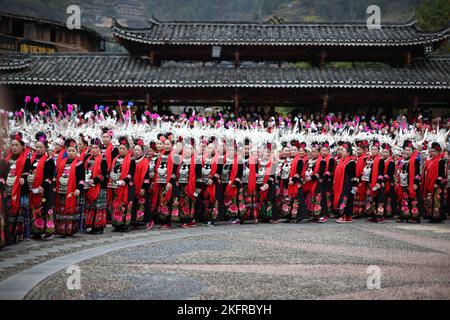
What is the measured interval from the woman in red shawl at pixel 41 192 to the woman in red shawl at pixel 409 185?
8338mm

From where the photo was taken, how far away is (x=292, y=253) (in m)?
7.79

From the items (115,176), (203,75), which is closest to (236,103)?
(203,75)

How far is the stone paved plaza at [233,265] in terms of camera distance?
5535 mm

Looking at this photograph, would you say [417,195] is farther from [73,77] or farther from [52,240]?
[73,77]

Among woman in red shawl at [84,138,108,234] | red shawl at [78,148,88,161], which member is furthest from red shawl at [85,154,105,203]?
red shawl at [78,148,88,161]

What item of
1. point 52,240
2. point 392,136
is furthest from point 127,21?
point 52,240

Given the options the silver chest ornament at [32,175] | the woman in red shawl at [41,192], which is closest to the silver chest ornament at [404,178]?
the woman in red shawl at [41,192]

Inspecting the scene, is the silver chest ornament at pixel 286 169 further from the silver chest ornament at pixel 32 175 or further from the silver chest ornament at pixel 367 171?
the silver chest ornament at pixel 32 175

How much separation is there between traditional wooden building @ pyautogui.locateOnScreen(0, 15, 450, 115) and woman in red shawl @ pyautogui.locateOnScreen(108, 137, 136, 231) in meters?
10.3

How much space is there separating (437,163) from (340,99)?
33.4 ft

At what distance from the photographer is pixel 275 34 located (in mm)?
23047

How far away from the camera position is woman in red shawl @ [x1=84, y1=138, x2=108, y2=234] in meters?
10.1

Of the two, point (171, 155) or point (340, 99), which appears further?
point (340, 99)

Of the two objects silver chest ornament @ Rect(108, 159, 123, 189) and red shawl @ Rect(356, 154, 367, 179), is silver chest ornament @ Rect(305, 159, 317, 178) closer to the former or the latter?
red shawl @ Rect(356, 154, 367, 179)
